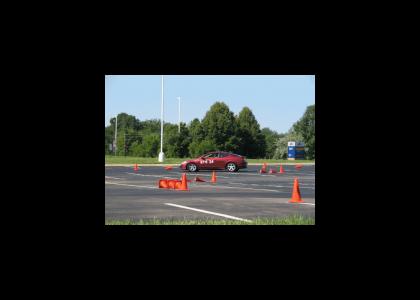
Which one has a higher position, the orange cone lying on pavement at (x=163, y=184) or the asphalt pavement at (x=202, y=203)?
the orange cone lying on pavement at (x=163, y=184)

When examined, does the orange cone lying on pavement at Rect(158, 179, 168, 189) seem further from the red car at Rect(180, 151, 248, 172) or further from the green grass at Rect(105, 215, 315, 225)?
the red car at Rect(180, 151, 248, 172)

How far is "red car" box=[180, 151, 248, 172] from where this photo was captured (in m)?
35.6

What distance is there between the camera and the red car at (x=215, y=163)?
35562 mm

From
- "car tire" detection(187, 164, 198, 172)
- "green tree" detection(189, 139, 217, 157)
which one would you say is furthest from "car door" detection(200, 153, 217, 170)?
"green tree" detection(189, 139, 217, 157)

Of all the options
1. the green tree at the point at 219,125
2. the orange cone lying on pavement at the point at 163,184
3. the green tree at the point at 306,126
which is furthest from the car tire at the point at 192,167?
the green tree at the point at 306,126

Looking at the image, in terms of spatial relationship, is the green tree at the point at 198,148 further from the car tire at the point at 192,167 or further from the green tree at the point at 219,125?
the car tire at the point at 192,167

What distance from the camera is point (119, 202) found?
16062 mm

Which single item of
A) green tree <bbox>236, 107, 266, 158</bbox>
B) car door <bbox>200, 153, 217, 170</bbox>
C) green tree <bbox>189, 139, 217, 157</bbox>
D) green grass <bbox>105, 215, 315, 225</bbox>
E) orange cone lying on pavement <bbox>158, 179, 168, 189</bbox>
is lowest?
green grass <bbox>105, 215, 315, 225</bbox>

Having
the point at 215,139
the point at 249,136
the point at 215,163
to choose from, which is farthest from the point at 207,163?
the point at 249,136
